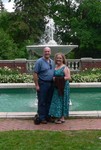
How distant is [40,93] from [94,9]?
85.5 ft

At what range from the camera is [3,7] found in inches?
1845

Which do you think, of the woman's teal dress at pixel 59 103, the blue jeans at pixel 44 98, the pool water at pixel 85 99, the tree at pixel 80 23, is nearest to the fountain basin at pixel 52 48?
the pool water at pixel 85 99

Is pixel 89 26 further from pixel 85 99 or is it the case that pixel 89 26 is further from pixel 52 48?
pixel 85 99

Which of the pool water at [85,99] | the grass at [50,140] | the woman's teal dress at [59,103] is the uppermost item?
the woman's teal dress at [59,103]

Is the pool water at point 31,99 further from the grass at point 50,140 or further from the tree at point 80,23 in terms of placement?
the tree at point 80,23

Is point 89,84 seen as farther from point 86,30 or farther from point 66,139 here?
point 86,30

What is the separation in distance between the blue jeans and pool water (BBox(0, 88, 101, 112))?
255cm

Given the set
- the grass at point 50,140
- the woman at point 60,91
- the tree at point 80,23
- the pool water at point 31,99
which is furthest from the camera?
the tree at point 80,23

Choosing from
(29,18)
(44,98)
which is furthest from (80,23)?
(44,98)

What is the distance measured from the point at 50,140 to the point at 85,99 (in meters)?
6.44

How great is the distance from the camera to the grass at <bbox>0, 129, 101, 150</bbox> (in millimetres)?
6660

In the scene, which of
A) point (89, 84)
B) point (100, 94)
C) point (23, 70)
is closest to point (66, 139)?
point (100, 94)

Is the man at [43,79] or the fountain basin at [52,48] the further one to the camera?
the fountain basin at [52,48]

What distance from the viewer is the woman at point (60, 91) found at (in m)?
8.59
